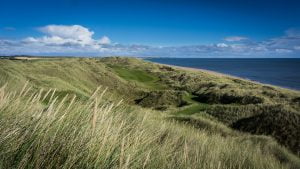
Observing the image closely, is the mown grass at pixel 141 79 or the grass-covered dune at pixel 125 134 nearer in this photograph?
the grass-covered dune at pixel 125 134

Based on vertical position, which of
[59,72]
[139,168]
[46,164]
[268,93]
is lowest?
[268,93]

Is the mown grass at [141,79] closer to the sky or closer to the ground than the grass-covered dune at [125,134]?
closer to the ground

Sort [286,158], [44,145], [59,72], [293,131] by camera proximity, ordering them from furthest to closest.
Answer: [59,72] → [293,131] → [286,158] → [44,145]

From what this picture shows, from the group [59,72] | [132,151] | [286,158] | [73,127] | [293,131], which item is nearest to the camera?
[132,151]

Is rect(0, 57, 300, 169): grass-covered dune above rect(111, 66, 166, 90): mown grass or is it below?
above

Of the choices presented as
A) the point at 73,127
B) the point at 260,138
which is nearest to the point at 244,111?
the point at 260,138

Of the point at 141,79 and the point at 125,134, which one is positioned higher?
the point at 125,134

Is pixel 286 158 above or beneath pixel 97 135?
beneath

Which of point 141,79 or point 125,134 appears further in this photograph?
point 141,79

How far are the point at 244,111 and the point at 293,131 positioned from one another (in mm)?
5776

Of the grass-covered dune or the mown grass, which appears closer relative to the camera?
the grass-covered dune

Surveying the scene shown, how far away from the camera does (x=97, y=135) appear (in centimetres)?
330

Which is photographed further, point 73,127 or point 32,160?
point 73,127

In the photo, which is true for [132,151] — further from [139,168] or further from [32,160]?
[32,160]
